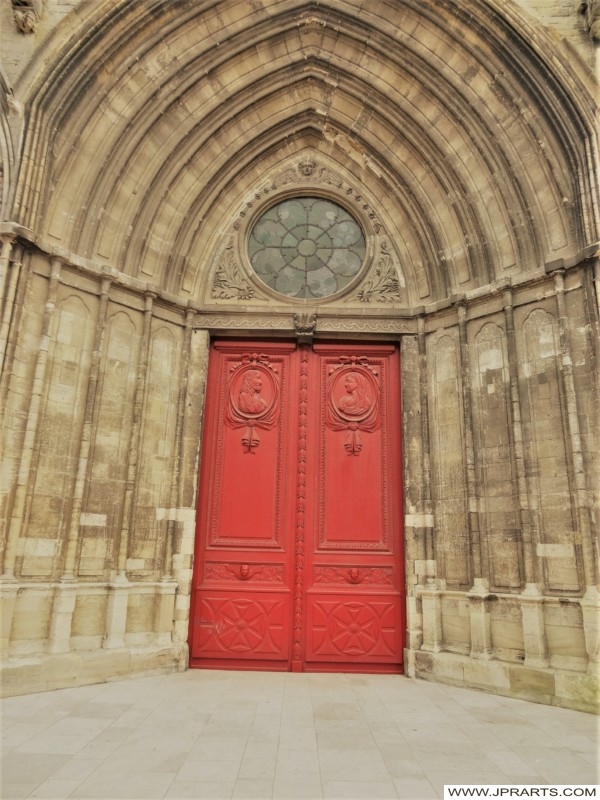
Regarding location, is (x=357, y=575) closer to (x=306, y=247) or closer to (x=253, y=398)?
(x=253, y=398)

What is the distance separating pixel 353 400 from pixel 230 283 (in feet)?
7.07

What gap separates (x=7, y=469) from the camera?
201 inches

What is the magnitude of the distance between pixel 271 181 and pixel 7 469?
4795 mm

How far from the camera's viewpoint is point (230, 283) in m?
7.06

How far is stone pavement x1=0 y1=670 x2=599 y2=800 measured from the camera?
3.03 meters

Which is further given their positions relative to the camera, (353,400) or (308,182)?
(308,182)

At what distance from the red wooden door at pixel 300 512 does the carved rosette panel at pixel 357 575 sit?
0.04ft

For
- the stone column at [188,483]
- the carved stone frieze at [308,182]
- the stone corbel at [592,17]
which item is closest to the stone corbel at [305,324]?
the stone column at [188,483]

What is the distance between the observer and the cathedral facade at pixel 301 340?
532cm

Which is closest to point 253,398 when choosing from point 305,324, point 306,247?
point 305,324

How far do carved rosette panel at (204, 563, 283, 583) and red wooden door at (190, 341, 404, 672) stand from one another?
1 cm

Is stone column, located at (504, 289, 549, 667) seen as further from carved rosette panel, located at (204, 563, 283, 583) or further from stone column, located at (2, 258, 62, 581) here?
stone column, located at (2, 258, 62, 581)

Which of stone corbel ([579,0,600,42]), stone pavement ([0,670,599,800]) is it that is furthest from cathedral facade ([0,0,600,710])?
stone pavement ([0,670,599,800])

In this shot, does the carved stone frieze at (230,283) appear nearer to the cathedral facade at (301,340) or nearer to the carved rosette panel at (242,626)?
the cathedral facade at (301,340)
